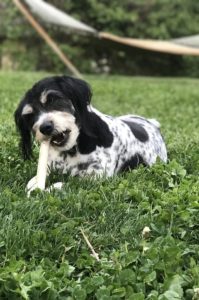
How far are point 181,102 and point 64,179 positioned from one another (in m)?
7.13

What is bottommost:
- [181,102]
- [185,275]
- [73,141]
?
[181,102]

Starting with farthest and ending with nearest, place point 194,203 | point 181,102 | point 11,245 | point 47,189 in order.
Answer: point 181,102 < point 47,189 < point 194,203 < point 11,245

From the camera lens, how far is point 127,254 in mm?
3061

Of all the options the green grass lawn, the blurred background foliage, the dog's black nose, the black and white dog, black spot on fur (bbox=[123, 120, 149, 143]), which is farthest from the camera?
the blurred background foliage

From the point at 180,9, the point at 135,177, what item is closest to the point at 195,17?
the point at 180,9

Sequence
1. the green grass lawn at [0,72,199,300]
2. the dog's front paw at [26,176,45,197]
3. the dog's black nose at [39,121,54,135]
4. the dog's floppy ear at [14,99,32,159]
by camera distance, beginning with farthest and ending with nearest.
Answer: the dog's floppy ear at [14,99,32,159]
the dog's black nose at [39,121,54,135]
the dog's front paw at [26,176,45,197]
the green grass lawn at [0,72,199,300]

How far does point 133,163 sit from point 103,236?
5.59 feet

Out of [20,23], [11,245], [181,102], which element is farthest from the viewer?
[20,23]

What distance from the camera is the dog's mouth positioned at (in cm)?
421

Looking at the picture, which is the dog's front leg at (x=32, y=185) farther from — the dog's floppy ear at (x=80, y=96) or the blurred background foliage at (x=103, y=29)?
the blurred background foliage at (x=103, y=29)

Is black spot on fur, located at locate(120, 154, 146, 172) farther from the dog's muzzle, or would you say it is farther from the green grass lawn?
the dog's muzzle

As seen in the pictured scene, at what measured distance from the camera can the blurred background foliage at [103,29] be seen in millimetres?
23281

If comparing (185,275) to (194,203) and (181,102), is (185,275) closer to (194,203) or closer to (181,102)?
(194,203)

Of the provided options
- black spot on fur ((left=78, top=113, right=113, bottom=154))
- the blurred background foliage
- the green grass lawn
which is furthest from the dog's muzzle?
the blurred background foliage
